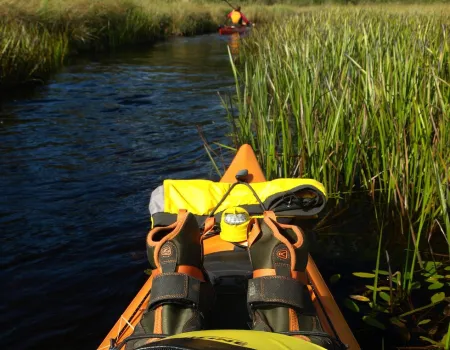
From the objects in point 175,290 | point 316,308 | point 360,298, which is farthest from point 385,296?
point 175,290

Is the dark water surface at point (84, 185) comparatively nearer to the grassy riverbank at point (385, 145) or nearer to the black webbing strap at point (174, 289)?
the black webbing strap at point (174, 289)

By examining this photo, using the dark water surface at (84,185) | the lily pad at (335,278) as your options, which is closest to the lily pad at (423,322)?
the lily pad at (335,278)

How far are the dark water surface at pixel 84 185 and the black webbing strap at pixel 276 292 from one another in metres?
1.28

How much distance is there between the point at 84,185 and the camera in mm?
5406

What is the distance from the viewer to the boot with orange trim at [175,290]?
7.12 feet

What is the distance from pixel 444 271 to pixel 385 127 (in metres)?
1.07

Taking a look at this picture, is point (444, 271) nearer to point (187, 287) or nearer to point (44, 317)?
point (187, 287)

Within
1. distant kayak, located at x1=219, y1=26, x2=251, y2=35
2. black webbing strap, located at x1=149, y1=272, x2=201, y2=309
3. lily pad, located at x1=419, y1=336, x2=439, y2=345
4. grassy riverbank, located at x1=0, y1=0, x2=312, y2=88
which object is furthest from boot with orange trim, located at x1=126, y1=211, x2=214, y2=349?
distant kayak, located at x1=219, y1=26, x2=251, y2=35

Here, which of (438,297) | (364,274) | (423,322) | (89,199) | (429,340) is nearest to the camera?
(429,340)

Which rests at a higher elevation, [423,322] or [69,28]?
[69,28]

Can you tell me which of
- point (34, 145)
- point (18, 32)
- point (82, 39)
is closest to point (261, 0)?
point (82, 39)

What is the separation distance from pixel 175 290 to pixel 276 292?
43 centimetres

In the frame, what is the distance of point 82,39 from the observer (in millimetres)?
13625

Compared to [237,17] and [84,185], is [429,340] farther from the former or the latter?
[237,17]
